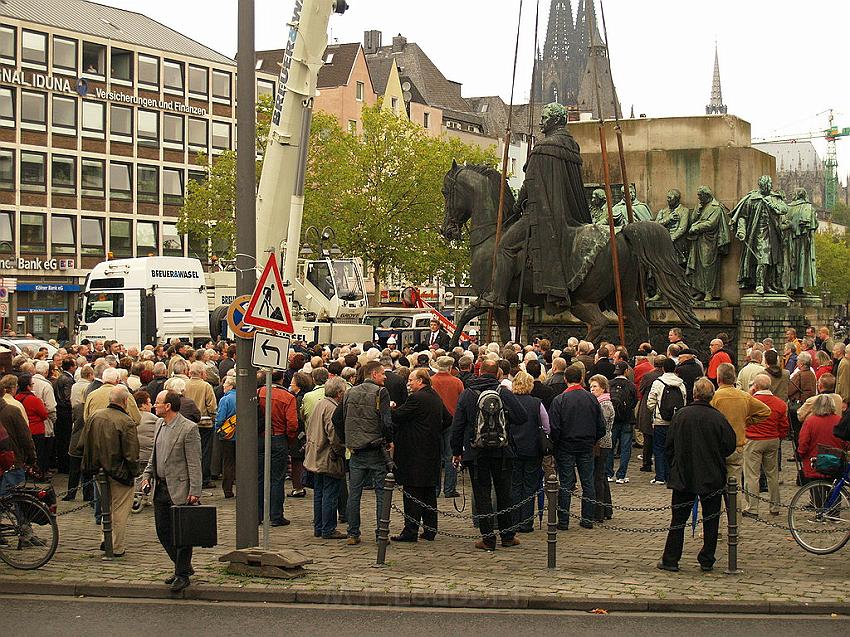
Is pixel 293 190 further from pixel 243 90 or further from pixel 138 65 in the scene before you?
pixel 138 65

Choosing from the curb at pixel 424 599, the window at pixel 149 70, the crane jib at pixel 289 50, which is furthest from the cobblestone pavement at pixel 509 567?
the window at pixel 149 70

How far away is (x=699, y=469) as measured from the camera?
11477 mm

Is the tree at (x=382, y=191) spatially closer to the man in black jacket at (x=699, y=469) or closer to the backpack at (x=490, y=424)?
the backpack at (x=490, y=424)

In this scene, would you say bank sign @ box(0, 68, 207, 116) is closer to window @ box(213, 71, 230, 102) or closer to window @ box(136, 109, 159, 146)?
window @ box(136, 109, 159, 146)

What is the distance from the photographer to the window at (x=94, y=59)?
220ft

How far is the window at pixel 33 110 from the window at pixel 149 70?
655cm

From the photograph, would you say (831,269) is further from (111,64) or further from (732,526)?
(732,526)

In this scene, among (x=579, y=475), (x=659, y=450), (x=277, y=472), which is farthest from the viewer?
(x=659, y=450)

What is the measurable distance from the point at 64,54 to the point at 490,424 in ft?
191

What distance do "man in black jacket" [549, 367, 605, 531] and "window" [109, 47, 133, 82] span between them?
59.0 metres

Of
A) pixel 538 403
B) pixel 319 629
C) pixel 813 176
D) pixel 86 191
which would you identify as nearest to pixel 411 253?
pixel 86 191

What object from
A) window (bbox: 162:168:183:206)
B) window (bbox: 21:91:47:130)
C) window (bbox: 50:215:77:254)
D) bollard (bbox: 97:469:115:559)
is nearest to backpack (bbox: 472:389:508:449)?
bollard (bbox: 97:469:115:559)

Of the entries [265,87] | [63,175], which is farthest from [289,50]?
[265,87]

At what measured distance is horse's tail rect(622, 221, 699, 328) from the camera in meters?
24.2
